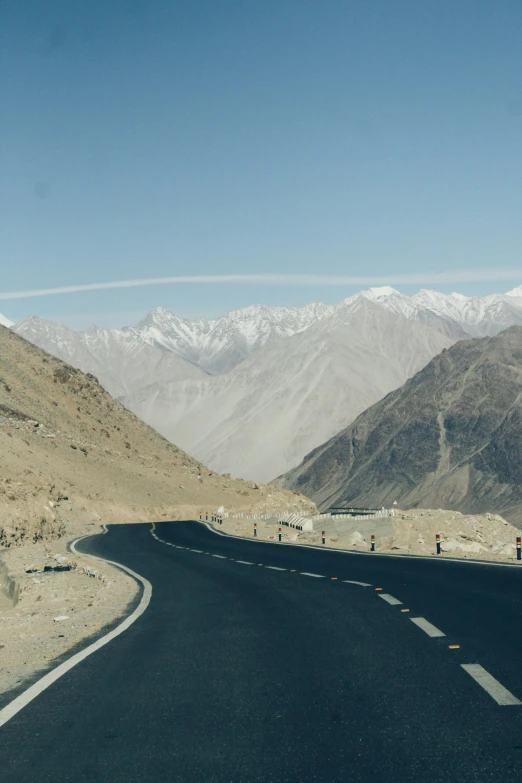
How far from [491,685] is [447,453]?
16727cm

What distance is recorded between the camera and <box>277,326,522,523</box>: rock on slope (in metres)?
151

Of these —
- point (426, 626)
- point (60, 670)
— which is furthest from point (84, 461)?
point (60, 670)

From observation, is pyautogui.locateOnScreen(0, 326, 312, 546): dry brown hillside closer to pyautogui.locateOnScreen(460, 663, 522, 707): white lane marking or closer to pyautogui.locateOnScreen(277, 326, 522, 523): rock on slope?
pyautogui.locateOnScreen(460, 663, 522, 707): white lane marking

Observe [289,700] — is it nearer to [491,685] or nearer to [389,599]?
[491,685]

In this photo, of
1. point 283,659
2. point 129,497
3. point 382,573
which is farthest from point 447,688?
point 129,497

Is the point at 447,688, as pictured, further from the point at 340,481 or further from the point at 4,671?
the point at 340,481

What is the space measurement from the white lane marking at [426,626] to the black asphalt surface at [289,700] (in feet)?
0.36

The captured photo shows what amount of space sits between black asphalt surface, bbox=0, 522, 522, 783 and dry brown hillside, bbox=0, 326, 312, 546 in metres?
40.7

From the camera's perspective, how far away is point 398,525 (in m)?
60.1

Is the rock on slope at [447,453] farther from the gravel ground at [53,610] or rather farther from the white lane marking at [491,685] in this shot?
the white lane marking at [491,685]

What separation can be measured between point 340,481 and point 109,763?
605 feet

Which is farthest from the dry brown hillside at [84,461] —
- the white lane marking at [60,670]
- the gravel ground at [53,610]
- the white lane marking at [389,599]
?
the white lane marking at [389,599]

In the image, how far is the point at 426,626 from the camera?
11398 millimetres

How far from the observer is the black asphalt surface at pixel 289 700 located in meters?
5.97
